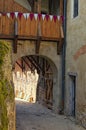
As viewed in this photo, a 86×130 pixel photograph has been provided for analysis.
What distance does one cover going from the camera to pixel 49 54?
48.6 feet

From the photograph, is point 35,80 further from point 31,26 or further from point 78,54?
point 78,54

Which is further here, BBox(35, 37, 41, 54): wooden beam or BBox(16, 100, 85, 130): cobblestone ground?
BBox(35, 37, 41, 54): wooden beam

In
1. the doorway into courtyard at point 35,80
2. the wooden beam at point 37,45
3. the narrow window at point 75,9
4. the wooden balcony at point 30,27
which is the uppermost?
the narrow window at point 75,9

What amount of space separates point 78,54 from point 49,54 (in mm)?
2343

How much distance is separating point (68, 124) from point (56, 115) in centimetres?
229

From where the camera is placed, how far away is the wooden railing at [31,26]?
13.9m

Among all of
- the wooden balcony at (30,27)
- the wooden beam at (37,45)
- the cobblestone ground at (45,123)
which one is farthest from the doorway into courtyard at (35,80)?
the cobblestone ground at (45,123)

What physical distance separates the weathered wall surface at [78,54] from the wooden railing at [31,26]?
0.67 m

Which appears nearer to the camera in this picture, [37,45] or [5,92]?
[5,92]

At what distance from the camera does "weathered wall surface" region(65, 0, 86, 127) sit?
40.1ft

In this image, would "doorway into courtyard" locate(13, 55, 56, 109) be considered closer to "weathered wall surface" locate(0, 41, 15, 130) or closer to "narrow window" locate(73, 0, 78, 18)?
"narrow window" locate(73, 0, 78, 18)

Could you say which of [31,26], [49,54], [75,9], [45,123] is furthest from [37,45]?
[45,123]

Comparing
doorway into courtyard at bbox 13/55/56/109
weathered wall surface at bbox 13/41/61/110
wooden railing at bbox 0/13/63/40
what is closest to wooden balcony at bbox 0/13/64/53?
wooden railing at bbox 0/13/63/40

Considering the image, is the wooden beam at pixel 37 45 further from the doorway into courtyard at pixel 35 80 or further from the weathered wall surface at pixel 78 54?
the weathered wall surface at pixel 78 54
